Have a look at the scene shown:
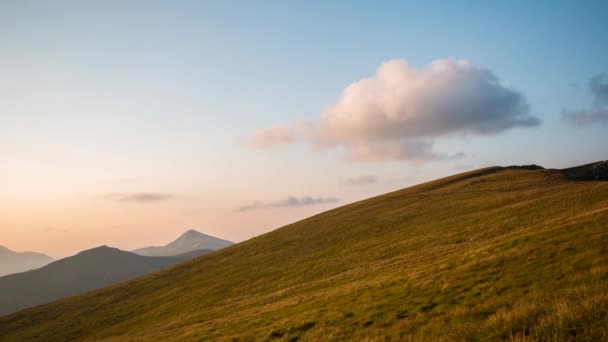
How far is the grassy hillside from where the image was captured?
44.8 ft

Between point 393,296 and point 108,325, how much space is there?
143ft

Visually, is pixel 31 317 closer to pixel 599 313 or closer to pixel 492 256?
pixel 492 256

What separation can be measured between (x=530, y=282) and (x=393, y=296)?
733 centimetres

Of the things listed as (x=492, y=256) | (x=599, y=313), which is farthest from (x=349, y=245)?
(x=599, y=313)

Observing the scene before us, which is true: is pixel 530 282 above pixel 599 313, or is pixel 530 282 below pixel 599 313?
below

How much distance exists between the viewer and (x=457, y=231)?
125ft

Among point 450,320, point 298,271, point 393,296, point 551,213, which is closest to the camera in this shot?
point 450,320

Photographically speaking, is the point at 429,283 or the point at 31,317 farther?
the point at 31,317

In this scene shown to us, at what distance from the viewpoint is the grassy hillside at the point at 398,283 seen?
1366 cm

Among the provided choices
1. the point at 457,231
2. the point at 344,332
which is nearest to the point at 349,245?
the point at 457,231

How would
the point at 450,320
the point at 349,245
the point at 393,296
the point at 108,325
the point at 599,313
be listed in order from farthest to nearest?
the point at 349,245 < the point at 108,325 < the point at 393,296 < the point at 450,320 < the point at 599,313

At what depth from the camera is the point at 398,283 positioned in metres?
23.0

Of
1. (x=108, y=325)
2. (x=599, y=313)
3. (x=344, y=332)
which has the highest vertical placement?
(x=599, y=313)

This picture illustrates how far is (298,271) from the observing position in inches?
1676
